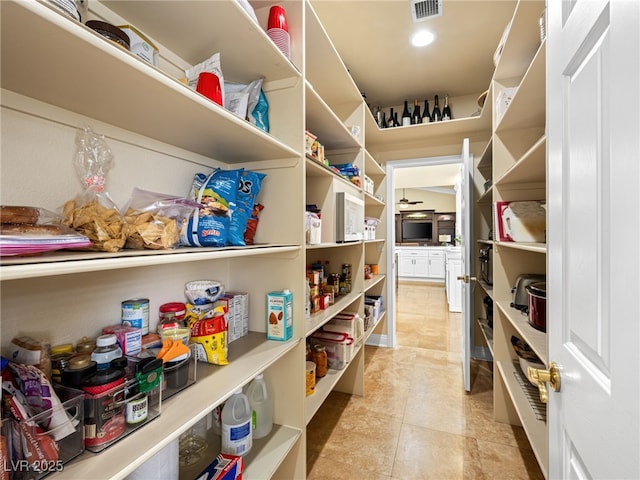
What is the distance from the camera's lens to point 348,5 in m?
1.90

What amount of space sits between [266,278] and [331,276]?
2.91 feet

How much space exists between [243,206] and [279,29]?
0.75 metres

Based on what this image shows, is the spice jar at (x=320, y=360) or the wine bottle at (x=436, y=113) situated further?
the wine bottle at (x=436, y=113)

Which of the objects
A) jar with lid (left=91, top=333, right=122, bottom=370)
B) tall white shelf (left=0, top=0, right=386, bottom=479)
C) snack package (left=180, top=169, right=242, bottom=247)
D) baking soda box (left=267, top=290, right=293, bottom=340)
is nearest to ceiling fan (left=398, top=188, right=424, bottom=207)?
tall white shelf (left=0, top=0, right=386, bottom=479)

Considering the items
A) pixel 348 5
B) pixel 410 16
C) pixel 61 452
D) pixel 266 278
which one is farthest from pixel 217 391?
pixel 410 16

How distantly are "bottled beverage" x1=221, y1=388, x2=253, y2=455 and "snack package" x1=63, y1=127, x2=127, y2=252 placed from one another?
Result: 0.65 meters

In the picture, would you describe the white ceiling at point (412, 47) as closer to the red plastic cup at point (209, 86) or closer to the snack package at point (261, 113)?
the snack package at point (261, 113)

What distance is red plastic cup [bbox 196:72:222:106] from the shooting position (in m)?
0.90

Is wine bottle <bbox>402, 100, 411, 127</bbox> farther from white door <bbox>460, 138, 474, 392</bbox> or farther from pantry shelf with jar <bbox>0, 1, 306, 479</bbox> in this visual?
pantry shelf with jar <bbox>0, 1, 306, 479</bbox>

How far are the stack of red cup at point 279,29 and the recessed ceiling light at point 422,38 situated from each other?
4.67 feet

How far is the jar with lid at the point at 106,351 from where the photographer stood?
2.30ft

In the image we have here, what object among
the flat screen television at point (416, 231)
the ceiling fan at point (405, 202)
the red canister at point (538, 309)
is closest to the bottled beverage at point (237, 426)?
the red canister at point (538, 309)

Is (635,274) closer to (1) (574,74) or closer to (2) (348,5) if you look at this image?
(1) (574,74)

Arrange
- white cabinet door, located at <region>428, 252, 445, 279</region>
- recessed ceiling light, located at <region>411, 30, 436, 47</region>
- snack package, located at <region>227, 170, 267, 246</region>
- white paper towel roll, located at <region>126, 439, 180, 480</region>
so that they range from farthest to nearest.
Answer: white cabinet door, located at <region>428, 252, 445, 279</region> < recessed ceiling light, located at <region>411, 30, 436, 47</region> < snack package, located at <region>227, 170, 267, 246</region> < white paper towel roll, located at <region>126, 439, 180, 480</region>
